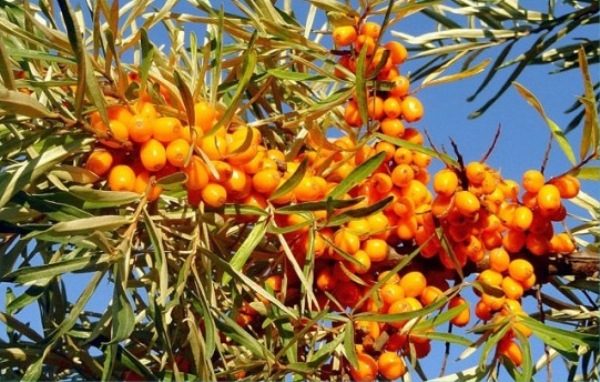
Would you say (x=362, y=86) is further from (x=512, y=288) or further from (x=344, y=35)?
(x=512, y=288)

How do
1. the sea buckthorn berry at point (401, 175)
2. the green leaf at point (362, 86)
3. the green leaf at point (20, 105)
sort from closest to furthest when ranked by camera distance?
the green leaf at point (20, 105)
the green leaf at point (362, 86)
the sea buckthorn berry at point (401, 175)

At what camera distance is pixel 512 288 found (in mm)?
1021

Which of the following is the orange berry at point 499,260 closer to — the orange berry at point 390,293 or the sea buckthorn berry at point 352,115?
the orange berry at point 390,293

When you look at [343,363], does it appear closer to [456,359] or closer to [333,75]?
[456,359]

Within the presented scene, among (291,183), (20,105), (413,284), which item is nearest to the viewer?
(20,105)

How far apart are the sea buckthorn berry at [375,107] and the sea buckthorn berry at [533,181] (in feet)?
0.62

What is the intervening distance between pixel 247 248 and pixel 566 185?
39 cm

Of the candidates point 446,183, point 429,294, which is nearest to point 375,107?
point 446,183

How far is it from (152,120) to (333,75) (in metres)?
0.24

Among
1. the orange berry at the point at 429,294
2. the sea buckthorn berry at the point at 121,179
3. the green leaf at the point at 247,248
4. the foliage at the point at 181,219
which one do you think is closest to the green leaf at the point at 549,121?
the foliage at the point at 181,219

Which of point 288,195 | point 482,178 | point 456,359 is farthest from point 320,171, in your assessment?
point 456,359

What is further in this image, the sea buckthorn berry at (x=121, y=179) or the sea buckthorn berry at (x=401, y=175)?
the sea buckthorn berry at (x=401, y=175)

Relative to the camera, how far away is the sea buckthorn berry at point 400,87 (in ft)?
3.42

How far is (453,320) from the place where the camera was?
3.36 feet
